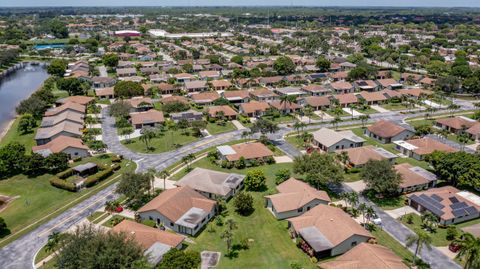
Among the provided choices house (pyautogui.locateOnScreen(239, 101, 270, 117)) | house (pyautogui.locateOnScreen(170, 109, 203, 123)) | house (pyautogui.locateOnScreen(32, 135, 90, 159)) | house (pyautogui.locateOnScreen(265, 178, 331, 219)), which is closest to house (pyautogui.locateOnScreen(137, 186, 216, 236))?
house (pyautogui.locateOnScreen(265, 178, 331, 219))

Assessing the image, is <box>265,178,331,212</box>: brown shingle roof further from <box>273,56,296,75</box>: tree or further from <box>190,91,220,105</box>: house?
<box>273,56,296,75</box>: tree

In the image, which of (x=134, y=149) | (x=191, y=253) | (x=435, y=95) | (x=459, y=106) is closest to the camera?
(x=191, y=253)

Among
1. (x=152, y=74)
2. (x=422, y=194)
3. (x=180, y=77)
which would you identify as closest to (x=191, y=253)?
(x=422, y=194)

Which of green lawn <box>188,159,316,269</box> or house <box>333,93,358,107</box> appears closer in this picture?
green lawn <box>188,159,316,269</box>

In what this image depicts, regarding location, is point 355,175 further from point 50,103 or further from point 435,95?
point 50,103

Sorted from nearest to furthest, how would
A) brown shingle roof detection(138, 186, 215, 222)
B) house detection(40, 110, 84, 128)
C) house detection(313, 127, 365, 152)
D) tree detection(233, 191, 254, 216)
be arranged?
brown shingle roof detection(138, 186, 215, 222) < tree detection(233, 191, 254, 216) < house detection(313, 127, 365, 152) < house detection(40, 110, 84, 128)

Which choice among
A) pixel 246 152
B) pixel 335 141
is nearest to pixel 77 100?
pixel 246 152
